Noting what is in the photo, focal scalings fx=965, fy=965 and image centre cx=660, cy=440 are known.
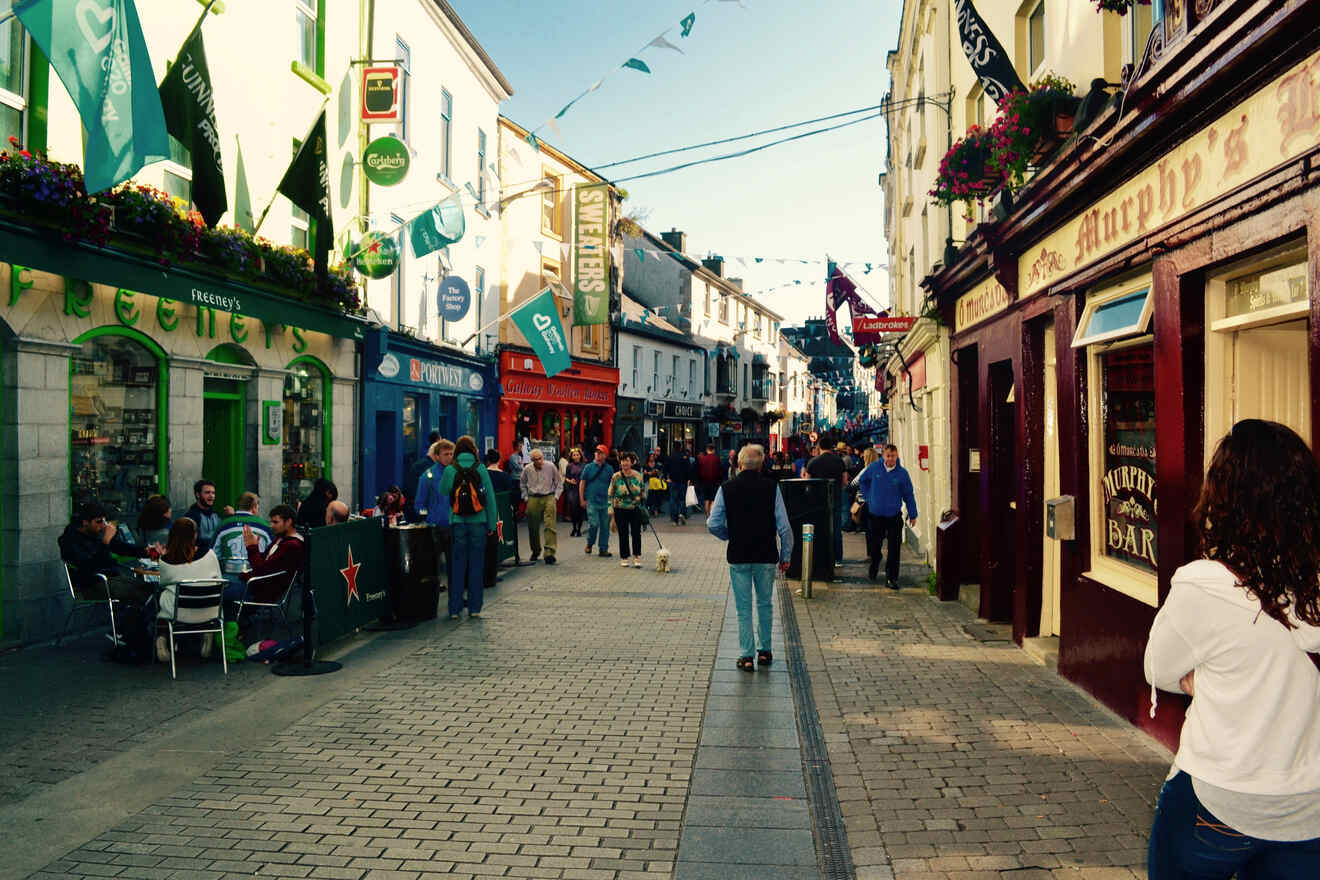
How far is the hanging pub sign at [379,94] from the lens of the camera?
14711 millimetres

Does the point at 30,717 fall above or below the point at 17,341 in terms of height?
below

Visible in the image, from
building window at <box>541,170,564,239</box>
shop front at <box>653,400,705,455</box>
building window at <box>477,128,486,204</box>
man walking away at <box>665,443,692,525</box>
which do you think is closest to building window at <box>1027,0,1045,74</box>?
man walking away at <box>665,443,692,525</box>

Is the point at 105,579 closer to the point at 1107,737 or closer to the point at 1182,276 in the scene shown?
the point at 1107,737

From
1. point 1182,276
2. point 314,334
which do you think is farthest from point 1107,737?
point 314,334

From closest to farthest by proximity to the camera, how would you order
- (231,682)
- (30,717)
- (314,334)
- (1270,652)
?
(1270,652)
(30,717)
(231,682)
(314,334)

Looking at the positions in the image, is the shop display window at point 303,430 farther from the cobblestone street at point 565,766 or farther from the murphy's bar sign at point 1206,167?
the murphy's bar sign at point 1206,167

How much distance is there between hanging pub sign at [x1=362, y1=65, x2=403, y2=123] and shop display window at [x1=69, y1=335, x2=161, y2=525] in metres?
6.01

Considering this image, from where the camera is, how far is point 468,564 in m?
10.1

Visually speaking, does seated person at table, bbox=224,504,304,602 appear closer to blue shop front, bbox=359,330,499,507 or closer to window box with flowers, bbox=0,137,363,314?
window box with flowers, bbox=0,137,363,314

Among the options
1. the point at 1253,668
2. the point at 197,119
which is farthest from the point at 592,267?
the point at 1253,668

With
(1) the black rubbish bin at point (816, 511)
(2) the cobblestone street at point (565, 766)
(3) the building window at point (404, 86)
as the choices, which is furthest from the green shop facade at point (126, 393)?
(1) the black rubbish bin at point (816, 511)

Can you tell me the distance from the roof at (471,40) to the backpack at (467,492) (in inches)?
486

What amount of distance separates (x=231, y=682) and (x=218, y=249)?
557cm

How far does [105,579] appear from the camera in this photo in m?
7.93
